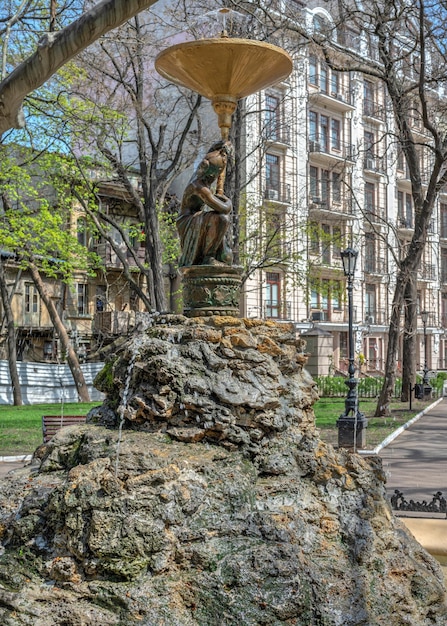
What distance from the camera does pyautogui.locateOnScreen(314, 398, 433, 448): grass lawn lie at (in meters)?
15.3

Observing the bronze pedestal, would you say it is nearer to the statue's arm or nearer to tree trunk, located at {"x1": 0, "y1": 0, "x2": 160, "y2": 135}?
the statue's arm

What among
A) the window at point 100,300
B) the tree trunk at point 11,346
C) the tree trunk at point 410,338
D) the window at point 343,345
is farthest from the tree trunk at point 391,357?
the window at point 100,300

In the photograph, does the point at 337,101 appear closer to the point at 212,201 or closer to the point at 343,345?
the point at 343,345

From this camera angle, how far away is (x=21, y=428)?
16281mm

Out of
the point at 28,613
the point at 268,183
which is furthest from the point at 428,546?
the point at 268,183

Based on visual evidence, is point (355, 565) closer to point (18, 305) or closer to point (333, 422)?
point (333, 422)

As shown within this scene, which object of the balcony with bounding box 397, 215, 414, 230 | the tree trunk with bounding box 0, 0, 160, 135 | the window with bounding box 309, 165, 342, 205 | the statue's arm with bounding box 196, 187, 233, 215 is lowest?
the statue's arm with bounding box 196, 187, 233, 215

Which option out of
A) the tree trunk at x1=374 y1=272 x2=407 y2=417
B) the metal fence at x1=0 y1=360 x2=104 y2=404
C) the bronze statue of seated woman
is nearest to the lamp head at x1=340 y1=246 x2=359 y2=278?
the tree trunk at x1=374 y1=272 x2=407 y2=417

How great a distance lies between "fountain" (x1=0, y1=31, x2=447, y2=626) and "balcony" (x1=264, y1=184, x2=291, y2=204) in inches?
1078

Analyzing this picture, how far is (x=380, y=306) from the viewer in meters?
42.7

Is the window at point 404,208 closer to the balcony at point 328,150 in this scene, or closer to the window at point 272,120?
the balcony at point 328,150

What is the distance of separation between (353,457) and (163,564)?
2017 mm

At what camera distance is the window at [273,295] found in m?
34.5

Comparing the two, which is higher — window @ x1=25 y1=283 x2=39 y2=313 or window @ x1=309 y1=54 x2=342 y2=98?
window @ x1=309 y1=54 x2=342 y2=98
